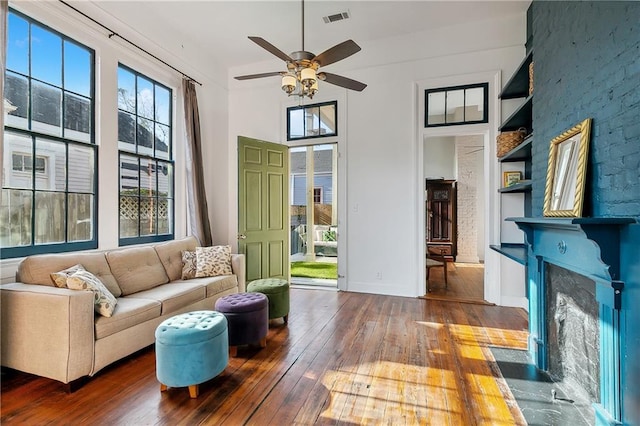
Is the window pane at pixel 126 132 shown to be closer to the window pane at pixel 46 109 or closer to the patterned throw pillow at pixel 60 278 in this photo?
the window pane at pixel 46 109

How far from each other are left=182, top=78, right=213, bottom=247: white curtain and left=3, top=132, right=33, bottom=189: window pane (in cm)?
181

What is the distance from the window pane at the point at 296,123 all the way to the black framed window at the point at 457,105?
193 cm

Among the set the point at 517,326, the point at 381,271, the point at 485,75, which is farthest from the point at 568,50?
the point at 381,271

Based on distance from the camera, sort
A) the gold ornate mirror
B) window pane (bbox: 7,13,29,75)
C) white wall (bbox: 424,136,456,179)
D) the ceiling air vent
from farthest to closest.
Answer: white wall (bbox: 424,136,456,179) < the ceiling air vent < window pane (bbox: 7,13,29,75) < the gold ornate mirror

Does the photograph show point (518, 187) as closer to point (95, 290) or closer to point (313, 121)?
point (313, 121)

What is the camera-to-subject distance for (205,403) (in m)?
1.97

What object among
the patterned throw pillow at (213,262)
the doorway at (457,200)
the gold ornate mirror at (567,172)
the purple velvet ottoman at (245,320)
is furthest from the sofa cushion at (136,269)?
the doorway at (457,200)

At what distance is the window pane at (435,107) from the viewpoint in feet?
14.3

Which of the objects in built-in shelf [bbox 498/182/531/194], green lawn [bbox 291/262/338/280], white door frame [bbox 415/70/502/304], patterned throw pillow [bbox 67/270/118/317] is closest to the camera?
patterned throw pillow [bbox 67/270/118/317]

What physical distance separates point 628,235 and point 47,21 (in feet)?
15.4

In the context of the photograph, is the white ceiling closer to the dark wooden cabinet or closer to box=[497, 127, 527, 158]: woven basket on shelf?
box=[497, 127, 527, 158]: woven basket on shelf

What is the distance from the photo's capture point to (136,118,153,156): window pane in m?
3.92

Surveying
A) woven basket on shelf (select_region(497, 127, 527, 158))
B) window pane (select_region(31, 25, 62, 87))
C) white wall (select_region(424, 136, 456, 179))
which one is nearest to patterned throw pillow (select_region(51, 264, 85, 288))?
window pane (select_region(31, 25, 62, 87))

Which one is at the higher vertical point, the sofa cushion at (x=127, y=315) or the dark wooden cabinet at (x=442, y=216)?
the dark wooden cabinet at (x=442, y=216)
